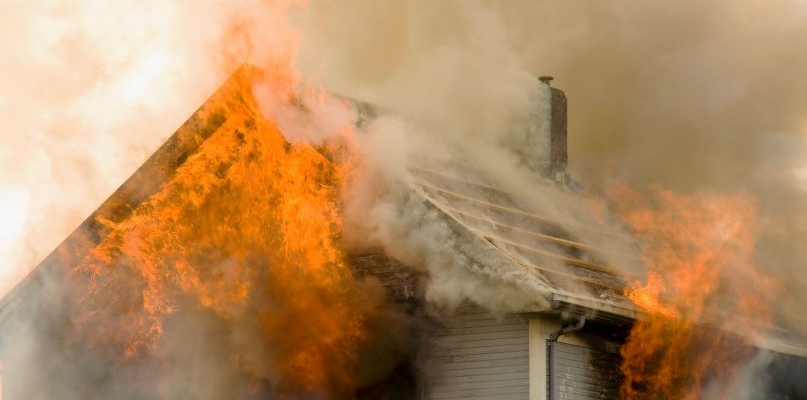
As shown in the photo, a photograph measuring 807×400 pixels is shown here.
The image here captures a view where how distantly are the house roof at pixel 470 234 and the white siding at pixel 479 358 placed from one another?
697 millimetres

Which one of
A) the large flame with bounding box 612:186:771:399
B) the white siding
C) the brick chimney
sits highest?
the brick chimney

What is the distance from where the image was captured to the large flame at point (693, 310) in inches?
672

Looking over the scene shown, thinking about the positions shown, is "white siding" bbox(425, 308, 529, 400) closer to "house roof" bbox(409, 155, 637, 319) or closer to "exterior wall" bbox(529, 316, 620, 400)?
"exterior wall" bbox(529, 316, 620, 400)

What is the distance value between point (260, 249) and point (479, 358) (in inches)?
99.6

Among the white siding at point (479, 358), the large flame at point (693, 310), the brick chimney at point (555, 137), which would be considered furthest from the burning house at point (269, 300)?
the brick chimney at point (555, 137)

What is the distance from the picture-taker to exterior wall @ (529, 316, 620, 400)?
16609mm

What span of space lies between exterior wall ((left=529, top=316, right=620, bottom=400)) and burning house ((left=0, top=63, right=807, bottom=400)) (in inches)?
0.8

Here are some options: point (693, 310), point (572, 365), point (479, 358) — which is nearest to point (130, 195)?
point (479, 358)

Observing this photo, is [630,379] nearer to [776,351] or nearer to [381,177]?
[776,351]

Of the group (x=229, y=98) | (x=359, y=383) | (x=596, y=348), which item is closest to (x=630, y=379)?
(x=596, y=348)

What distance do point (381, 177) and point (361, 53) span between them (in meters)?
4.46

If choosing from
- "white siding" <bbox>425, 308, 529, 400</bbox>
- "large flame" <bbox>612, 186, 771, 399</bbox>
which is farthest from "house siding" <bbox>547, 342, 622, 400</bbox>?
"white siding" <bbox>425, 308, 529, 400</bbox>

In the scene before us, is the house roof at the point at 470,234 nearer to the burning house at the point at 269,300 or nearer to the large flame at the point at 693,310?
the burning house at the point at 269,300

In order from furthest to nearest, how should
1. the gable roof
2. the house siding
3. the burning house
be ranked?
the gable roof < the burning house < the house siding
